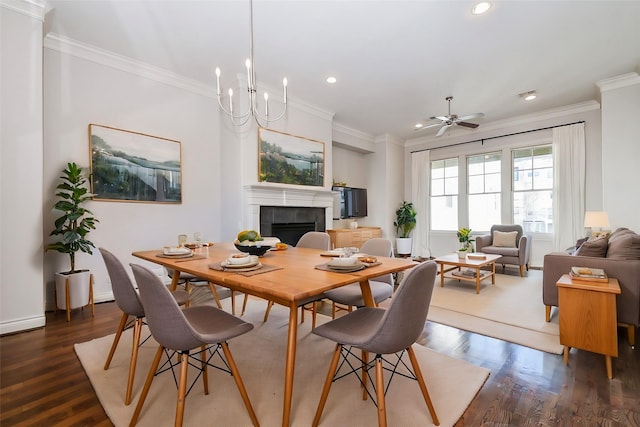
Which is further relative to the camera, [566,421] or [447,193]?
[447,193]

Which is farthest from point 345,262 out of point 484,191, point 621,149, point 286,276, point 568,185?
point 484,191

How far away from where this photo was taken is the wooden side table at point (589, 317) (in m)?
1.87

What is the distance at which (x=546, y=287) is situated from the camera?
8.91 feet

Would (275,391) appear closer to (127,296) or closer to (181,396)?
(181,396)

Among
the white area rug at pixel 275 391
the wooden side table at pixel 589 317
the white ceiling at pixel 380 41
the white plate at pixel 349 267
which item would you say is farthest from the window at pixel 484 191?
the white plate at pixel 349 267

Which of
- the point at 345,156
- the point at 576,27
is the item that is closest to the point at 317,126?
the point at 345,156

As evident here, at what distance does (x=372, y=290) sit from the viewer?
2.16 meters

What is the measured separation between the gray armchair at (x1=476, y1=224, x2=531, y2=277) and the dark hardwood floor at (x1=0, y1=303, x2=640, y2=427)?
2.43 m

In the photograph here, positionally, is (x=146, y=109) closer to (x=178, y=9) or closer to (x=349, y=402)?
(x=178, y=9)

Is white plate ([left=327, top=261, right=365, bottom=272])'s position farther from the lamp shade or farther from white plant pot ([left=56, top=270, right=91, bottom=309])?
the lamp shade

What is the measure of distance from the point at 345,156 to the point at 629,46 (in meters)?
4.59

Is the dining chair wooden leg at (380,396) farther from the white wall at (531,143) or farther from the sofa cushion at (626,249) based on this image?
the white wall at (531,143)

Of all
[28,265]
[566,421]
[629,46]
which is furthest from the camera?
[629,46]

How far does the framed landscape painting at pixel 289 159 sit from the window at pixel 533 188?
4024mm
